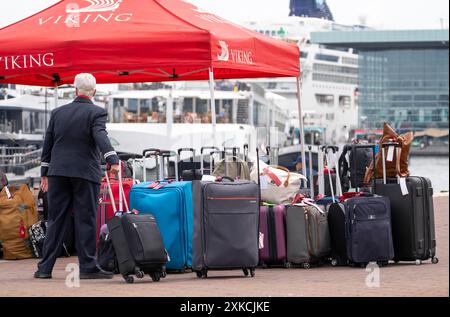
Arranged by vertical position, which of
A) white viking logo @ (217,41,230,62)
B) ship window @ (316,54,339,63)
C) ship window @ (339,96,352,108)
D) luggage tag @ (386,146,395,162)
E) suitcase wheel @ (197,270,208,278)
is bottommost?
suitcase wheel @ (197,270,208,278)

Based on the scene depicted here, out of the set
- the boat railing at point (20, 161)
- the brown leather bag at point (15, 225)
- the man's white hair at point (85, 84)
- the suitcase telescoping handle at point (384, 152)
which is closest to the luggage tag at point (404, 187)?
the suitcase telescoping handle at point (384, 152)

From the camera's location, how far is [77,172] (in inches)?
333

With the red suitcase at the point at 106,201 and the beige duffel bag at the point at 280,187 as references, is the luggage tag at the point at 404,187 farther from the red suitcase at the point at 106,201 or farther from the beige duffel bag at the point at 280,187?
the red suitcase at the point at 106,201

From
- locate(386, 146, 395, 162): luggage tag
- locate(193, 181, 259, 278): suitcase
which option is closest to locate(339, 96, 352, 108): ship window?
locate(386, 146, 395, 162): luggage tag

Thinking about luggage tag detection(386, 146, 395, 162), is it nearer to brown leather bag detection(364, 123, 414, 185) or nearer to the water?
brown leather bag detection(364, 123, 414, 185)

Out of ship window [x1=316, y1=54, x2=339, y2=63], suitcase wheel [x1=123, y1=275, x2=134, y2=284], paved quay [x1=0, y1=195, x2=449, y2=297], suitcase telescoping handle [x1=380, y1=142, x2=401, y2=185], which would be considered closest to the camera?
paved quay [x1=0, y1=195, x2=449, y2=297]

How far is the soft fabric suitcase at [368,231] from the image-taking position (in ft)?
31.5

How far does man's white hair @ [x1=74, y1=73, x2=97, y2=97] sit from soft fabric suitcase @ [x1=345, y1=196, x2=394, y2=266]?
2.42 metres

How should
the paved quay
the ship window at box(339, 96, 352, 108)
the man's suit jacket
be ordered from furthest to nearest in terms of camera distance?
the ship window at box(339, 96, 352, 108) → the man's suit jacket → the paved quay

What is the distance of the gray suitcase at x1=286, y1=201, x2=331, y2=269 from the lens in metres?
9.71

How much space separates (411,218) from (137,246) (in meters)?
2.66

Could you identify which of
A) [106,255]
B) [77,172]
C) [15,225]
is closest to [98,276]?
[106,255]

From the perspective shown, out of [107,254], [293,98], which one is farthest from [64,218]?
[293,98]
